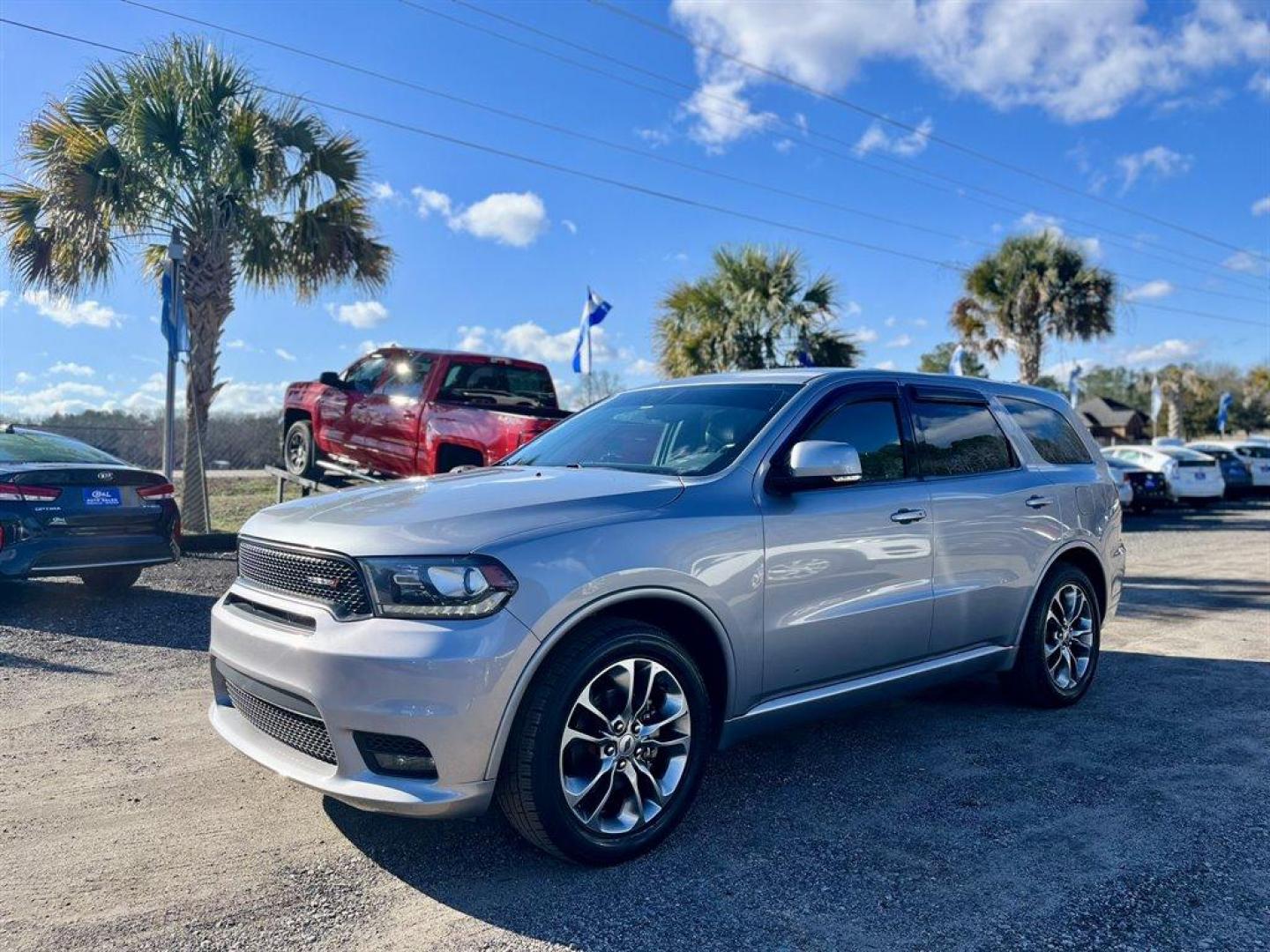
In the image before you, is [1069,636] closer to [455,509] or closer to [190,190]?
[455,509]

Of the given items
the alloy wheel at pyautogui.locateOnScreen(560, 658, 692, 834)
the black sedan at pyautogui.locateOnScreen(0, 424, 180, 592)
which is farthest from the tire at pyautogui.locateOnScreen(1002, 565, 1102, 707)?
the black sedan at pyautogui.locateOnScreen(0, 424, 180, 592)

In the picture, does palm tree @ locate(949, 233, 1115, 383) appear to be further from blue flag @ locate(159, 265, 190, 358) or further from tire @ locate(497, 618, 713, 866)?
tire @ locate(497, 618, 713, 866)

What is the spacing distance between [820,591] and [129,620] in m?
5.97

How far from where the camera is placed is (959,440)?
Result: 5004 millimetres

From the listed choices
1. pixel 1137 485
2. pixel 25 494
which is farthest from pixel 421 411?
pixel 1137 485

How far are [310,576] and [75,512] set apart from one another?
5331 millimetres

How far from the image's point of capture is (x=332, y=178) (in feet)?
45.2

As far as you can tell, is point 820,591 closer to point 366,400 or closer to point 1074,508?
point 1074,508

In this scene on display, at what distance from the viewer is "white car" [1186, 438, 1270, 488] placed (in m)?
25.4

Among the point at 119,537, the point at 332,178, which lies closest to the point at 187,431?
the point at 332,178

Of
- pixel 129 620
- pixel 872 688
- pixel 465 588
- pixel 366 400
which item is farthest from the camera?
pixel 366 400

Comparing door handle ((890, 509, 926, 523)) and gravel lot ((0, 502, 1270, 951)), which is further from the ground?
door handle ((890, 509, 926, 523))

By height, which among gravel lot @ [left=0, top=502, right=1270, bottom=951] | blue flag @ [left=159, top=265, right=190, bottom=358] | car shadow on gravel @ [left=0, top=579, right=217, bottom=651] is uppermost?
blue flag @ [left=159, top=265, right=190, bottom=358]

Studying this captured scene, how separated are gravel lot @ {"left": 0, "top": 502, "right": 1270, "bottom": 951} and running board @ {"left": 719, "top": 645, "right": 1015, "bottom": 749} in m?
0.33
